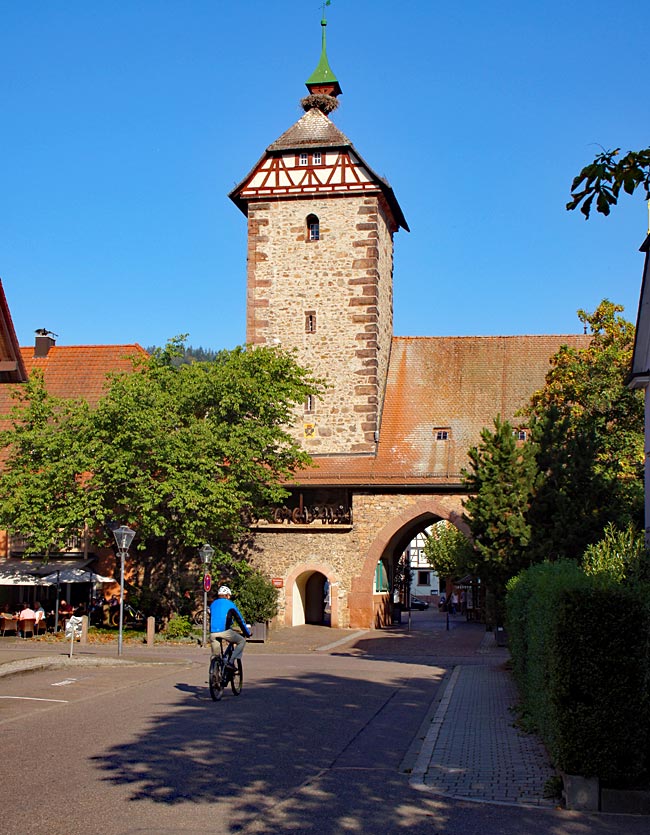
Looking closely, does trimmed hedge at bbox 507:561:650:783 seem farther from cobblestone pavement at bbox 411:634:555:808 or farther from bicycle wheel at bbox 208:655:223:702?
bicycle wheel at bbox 208:655:223:702

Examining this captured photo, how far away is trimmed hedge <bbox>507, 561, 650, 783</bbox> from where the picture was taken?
26.9 feet

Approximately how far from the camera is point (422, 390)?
37281 mm

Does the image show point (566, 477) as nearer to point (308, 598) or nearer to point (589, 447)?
point (589, 447)

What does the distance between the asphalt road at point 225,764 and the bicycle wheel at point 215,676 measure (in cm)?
28

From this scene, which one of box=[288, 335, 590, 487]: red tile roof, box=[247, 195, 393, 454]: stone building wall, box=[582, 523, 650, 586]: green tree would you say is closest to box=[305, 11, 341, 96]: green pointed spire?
box=[247, 195, 393, 454]: stone building wall

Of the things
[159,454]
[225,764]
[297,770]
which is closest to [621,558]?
[297,770]

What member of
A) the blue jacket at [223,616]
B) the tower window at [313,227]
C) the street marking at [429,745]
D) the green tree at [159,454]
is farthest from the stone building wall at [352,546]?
the blue jacket at [223,616]

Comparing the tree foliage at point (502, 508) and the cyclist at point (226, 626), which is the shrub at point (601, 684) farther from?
the tree foliage at point (502, 508)

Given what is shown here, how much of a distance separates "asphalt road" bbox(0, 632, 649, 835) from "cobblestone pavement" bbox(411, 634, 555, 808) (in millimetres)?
266

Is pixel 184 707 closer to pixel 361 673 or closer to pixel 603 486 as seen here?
pixel 361 673

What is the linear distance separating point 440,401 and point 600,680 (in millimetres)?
28467

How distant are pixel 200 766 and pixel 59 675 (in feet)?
32.6

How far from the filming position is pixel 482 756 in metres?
10.5

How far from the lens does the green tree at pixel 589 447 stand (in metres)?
22.6
